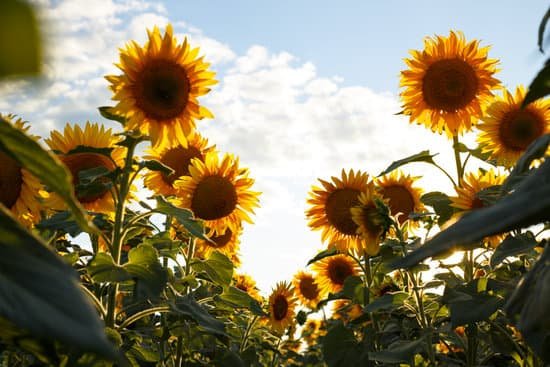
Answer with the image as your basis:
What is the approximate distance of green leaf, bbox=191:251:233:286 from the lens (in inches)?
105

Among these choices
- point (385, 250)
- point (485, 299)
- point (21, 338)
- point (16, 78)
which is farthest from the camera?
point (385, 250)

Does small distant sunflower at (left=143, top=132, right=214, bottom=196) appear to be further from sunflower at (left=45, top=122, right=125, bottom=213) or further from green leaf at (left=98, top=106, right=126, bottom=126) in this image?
green leaf at (left=98, top=106, right=126, bottom=126)

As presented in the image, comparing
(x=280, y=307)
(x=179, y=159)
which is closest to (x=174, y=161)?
(x=179, y=159)

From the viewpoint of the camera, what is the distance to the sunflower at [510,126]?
146 inches

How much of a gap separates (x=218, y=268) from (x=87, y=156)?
82cm

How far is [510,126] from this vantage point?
147 inches

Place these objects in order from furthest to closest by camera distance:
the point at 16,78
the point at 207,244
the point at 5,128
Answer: the point at 207,244, the point at 5,128, the point at 16,78

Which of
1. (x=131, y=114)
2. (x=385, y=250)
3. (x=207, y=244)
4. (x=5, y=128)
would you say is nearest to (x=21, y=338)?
(x=5, y=128)

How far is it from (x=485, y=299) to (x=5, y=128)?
2.03 meters

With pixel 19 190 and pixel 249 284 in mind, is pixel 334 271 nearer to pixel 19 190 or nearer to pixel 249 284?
pixel 249 284

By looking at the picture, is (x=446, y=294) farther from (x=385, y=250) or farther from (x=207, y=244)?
(x=207, y=244)

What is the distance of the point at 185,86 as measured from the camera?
2670 mm

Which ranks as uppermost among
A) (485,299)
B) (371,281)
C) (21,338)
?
(371,281)

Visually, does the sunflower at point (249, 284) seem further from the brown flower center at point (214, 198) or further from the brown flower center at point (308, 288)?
the brown flower center at point (214, 198)
